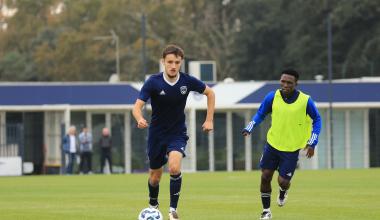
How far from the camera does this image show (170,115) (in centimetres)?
1659

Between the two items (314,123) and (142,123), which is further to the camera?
(314,123)

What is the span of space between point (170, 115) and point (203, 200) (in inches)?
272

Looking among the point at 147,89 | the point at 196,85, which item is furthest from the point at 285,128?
the point at 147,89

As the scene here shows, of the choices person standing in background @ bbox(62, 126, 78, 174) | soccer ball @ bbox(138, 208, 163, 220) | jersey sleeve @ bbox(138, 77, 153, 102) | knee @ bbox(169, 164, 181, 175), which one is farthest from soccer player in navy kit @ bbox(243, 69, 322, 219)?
person standing in background @ bbox(62, 126, 78, 174)

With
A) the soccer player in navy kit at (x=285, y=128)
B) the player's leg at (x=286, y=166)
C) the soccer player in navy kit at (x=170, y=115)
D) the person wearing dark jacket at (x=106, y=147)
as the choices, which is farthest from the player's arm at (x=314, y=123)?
the person wearing dark jacket at (x=106, y=147)

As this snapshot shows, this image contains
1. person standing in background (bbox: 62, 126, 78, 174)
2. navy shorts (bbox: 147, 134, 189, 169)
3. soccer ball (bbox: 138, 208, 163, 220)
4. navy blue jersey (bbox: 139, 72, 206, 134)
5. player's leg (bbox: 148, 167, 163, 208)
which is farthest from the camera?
person standing in background (bbox: 62, 126, 78, 174)

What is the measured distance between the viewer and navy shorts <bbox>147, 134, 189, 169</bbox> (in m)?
16.6

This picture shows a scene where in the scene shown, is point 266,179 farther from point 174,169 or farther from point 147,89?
point 147,89

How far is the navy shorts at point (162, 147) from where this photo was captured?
1657cm

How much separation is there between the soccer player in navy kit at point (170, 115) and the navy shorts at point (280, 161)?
1.73 m

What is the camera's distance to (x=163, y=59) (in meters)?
16.2

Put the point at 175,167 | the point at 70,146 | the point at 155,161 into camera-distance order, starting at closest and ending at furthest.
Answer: the point at 175,167 < the point at 155,161 < the point at 70,146

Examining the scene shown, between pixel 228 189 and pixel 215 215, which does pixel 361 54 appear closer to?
pixel 228 189

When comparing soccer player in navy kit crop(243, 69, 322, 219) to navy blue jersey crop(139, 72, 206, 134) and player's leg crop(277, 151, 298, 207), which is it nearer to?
player's leg crop(277, 151, 298, 207)
